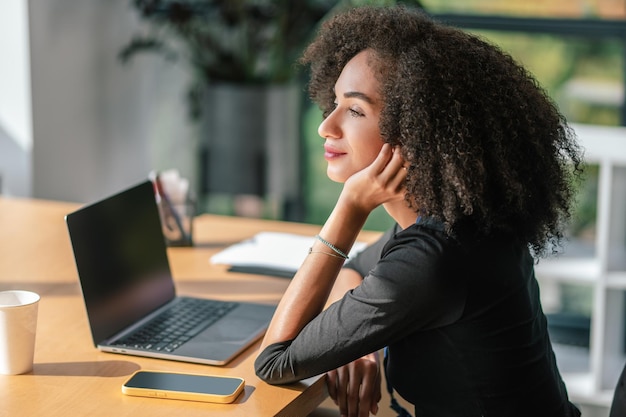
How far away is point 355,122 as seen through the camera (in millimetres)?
1490

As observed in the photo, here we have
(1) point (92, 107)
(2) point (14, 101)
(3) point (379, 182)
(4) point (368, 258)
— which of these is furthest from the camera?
(1) point (92, 107)

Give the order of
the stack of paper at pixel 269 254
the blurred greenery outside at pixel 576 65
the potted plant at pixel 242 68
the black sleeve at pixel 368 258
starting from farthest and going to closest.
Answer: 1. the potted plant at pixel 242 68
2. the blurred greenery outside at pixel 576 65
3. the stack of paper at pixel 269 254
4. the black sleeve at pixel 368 258

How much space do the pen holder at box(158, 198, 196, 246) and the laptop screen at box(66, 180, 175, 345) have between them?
0.34m

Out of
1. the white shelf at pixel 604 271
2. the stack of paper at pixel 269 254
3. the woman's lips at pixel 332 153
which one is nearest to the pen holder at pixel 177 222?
the stack of paper at pixel 269 254

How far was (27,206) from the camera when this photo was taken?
2.44 metres

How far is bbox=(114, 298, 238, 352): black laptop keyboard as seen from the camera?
5.07ft

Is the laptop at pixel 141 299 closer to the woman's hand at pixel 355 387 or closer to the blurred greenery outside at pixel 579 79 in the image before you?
the woman's hand at pixel 355 387

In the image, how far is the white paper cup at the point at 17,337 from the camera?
1.39 m

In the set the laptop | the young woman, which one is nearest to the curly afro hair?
the young woman

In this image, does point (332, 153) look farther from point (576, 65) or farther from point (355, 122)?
point (576, 65)

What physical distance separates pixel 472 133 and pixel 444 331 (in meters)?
0.29

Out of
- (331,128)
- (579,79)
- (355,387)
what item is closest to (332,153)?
(331,128)

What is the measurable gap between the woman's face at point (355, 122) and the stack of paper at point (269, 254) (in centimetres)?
49

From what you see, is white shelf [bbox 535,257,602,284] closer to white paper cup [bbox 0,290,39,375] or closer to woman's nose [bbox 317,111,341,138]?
woman's nose [bbox 317,111,341,138]
